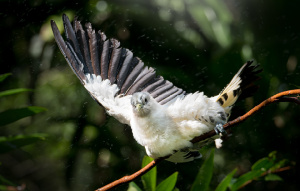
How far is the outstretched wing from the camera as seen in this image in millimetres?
2252

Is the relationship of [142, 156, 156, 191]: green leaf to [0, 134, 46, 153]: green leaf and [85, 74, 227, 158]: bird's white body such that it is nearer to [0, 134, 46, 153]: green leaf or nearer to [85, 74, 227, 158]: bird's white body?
[85, 74, 227, 158]: bird's white body

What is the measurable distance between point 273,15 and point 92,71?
66.1 inches

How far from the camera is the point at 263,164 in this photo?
2.44 meters

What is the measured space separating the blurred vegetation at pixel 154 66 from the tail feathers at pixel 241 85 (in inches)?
46.8

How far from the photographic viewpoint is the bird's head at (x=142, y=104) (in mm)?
1802

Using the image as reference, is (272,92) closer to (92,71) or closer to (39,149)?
(92,71)

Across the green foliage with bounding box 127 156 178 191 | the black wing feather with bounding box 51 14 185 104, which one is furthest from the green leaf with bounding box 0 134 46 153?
the black wing feather with bounding box 51 14 185 104

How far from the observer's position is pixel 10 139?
51.6 inches

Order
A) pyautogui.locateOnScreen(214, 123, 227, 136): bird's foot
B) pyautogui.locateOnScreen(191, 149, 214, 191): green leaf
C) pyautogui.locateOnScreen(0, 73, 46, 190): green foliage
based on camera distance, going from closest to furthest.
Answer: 1. pyautogui.locateOnScreen(0, 73, 46, 190): green foliage
2. pyautogui.locateOnScreen(214, 123, 227, 136): bird's foot
3. pyautogui.locateOnScreen(191, 149, 214, 191): green leaf

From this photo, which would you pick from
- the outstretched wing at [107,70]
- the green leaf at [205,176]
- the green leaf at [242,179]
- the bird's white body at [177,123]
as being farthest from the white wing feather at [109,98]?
the green leaf at [242,179]

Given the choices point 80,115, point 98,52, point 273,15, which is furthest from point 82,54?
point 273,15

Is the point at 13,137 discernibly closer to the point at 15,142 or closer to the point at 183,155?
the point at 15,142

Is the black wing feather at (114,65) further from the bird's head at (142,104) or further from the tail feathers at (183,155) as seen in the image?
the bird's head at (142,104)

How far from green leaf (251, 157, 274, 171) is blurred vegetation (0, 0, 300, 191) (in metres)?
0.51
